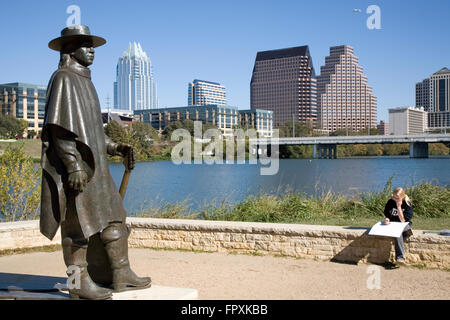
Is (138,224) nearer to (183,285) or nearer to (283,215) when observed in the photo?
(183,285)

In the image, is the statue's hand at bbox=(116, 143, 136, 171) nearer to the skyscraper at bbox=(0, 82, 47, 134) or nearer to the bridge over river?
the bridge over river

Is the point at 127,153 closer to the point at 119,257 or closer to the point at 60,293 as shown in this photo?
the point at 119,257

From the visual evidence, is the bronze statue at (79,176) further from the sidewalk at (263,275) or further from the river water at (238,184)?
the river water at (238,184)

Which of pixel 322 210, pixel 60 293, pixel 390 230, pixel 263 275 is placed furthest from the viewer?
pixel 322 210

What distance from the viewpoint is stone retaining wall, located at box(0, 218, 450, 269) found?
708cm

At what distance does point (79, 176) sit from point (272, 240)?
14.8 ft

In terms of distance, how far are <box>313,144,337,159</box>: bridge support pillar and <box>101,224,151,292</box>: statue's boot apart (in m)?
88.3

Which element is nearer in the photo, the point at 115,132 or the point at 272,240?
the point at 272,240

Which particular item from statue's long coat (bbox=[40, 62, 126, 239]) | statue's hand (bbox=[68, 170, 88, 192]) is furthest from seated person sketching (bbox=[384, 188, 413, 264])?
statue's hand (bbox=[68, 170, 88, 192])

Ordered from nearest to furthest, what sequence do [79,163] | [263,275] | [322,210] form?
[79,163], [263,275], [322,210]

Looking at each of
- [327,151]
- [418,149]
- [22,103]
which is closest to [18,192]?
[418,149]

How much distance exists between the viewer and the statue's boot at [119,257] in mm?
4602

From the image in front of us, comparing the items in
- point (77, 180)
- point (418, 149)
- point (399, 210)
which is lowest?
point (399, 210)

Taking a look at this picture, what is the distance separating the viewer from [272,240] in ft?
26.1
